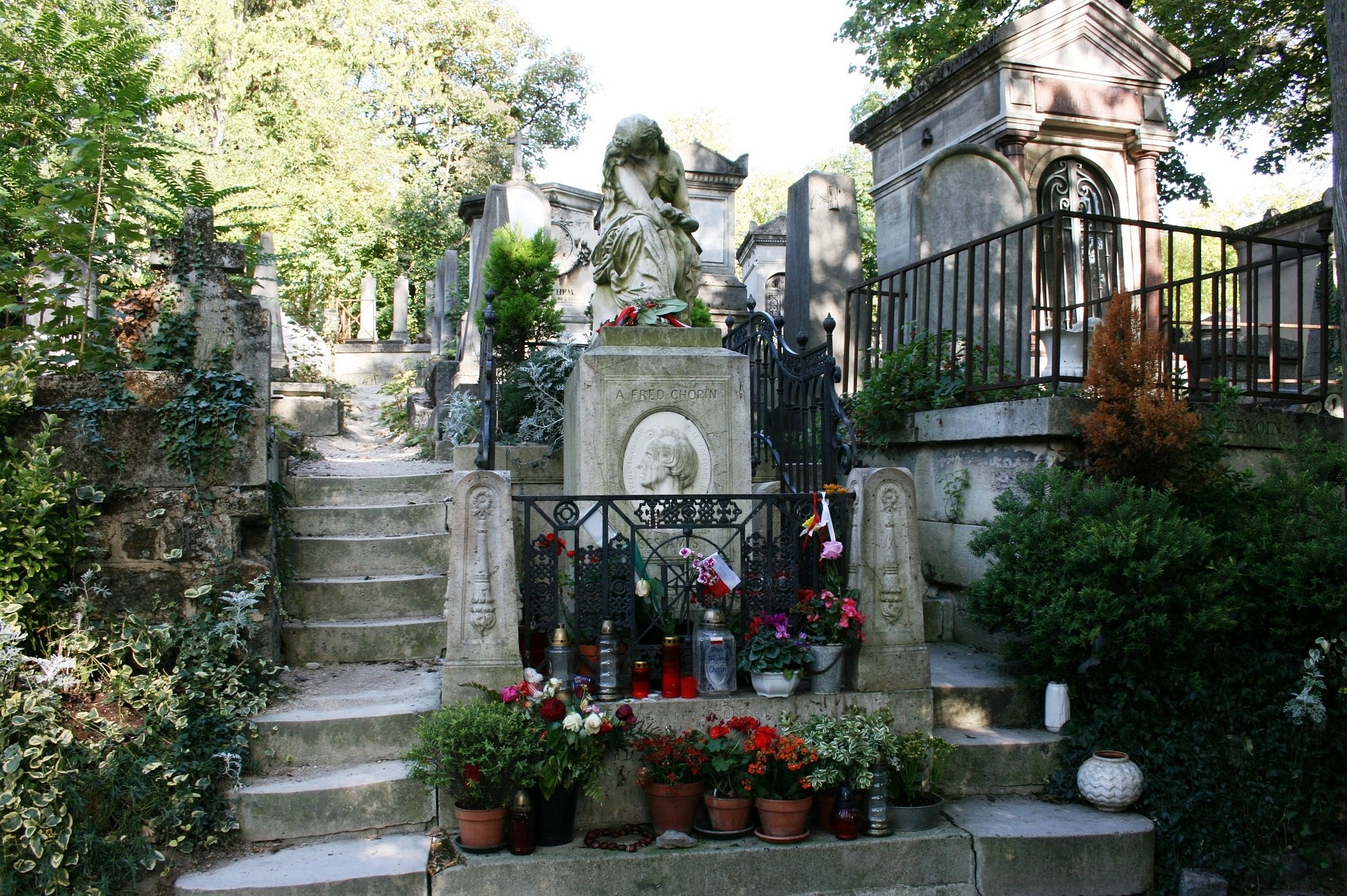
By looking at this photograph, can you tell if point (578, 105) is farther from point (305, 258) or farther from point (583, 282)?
point (583, 282)

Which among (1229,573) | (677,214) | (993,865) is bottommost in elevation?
(993,865)

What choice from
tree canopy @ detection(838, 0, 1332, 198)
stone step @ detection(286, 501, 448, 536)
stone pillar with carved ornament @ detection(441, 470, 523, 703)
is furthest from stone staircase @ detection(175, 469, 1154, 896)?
tree canopy @ detection(838, 0, 1332, 198)

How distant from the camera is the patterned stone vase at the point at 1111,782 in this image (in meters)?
4.46

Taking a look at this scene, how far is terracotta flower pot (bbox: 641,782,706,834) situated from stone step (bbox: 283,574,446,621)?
7.59ft

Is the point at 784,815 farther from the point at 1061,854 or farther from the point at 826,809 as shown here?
the point at 1061,854

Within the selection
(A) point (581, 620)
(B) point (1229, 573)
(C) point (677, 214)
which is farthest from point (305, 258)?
(B) point (1229, 573)

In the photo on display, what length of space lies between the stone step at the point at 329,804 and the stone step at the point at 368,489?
9.27 feet

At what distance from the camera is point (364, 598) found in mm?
5898

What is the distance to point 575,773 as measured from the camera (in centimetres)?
401

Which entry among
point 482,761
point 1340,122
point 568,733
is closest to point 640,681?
point 568,733

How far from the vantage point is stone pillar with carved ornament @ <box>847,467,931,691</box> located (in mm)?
4672

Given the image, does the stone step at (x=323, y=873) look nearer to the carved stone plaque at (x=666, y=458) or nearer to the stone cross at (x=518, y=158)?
the carved stone plaque at (x=666, y=458)

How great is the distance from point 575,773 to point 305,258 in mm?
19895

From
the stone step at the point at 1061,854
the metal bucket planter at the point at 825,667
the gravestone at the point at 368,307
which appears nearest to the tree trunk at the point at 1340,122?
the stone step at the point at 1061,854
